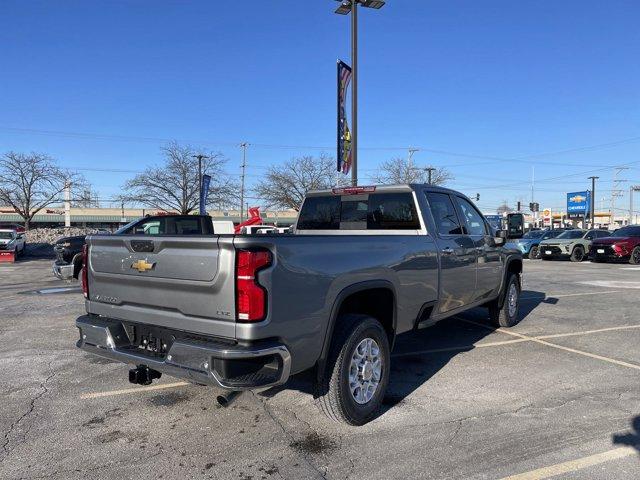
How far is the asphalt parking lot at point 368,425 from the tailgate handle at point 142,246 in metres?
1.42

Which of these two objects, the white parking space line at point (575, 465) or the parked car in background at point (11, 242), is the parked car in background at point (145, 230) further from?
the parked car in background at point (11, 242)

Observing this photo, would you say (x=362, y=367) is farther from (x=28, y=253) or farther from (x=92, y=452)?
(x=28, y=253)

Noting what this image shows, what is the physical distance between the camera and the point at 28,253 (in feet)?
92.2

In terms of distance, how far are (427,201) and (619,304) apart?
6.84 m

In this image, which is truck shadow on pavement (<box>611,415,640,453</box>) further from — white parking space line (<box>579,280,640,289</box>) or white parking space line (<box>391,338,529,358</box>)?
white parking space line (<box>579,280,640,289</box>)

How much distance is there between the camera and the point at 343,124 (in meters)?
13.9

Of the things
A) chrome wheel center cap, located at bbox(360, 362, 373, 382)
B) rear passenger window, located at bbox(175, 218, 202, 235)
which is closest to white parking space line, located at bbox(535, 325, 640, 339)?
chrome wheel center cap, located at bbox(360, 362, 373, 382)

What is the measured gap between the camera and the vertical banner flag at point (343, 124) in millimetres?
13727

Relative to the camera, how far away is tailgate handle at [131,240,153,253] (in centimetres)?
360

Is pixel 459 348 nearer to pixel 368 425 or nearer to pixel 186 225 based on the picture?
pixel 368 425

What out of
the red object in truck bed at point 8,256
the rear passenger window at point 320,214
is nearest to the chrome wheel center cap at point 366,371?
the rear passenger window at point 320,214

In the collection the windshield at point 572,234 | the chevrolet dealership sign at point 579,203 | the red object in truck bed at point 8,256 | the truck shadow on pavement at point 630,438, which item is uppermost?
the chevrolet dealership sign at point 579,203

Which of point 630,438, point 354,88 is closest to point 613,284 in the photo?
point 354,88

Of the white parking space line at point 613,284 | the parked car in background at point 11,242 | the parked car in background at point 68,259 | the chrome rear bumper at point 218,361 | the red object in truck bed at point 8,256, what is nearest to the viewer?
the chrome rear bumper at point 218,361
